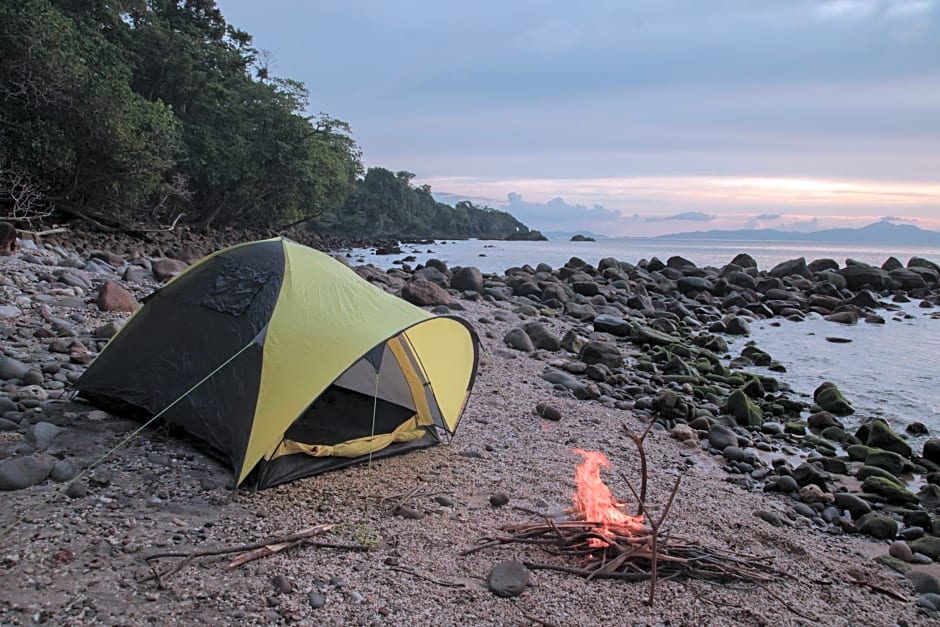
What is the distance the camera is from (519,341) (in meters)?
11.2

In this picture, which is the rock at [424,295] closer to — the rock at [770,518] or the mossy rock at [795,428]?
the mossy rock at [795,428]

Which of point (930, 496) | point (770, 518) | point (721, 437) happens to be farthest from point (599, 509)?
point (930, 496)

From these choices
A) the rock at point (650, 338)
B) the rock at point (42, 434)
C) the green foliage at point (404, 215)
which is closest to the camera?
the rock at point (42, 434)

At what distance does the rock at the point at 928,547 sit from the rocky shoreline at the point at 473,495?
15mm

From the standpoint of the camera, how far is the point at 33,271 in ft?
35.8

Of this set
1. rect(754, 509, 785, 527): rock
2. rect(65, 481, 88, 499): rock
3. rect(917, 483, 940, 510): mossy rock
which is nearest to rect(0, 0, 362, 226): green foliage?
rect(65, 481, 88, 499): rock

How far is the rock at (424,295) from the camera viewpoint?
46.0 feet

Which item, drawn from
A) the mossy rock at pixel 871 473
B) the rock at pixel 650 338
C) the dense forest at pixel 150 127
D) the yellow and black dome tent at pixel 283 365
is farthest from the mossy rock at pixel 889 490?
the dense forest at pixel 150 127

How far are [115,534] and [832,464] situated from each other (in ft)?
24.3

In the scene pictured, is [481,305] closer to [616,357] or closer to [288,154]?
[616,357]

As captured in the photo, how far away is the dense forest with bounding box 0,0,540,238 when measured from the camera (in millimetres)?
14750

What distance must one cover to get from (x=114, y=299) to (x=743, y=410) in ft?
31.1

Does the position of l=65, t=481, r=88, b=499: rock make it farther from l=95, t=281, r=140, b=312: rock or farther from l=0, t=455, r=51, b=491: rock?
l=95, t=281, r=140, b=312: rock

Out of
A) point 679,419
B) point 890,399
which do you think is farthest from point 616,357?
point 890,399
